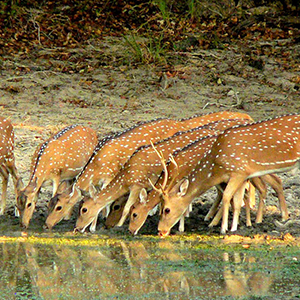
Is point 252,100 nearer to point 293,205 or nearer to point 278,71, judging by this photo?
point 278,71

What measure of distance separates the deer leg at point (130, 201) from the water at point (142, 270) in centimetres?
56

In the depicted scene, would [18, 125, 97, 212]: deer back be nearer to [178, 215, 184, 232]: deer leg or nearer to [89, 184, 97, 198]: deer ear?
[89, 184, 97, 198]: deer ear

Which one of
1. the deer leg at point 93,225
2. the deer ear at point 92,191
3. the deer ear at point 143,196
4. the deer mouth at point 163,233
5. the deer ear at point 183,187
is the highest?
the deer ear at point 183,187

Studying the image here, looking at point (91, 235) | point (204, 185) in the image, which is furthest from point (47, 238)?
point (204, 185)

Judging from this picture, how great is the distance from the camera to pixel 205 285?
6.69 m

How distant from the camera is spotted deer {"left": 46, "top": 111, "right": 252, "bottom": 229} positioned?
31.1 ft

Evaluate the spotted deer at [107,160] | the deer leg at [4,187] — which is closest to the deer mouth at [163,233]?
the spotted deer at [107,160]

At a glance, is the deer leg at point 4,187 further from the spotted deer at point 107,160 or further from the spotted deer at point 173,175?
the spotted deer at point 173,175

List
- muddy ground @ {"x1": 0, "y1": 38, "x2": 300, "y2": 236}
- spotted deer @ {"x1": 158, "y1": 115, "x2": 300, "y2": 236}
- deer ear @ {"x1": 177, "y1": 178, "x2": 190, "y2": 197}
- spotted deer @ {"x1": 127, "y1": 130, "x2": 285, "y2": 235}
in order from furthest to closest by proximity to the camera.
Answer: muddy ground @ {"x1": 0, "y1": 38, "x2": 300, "y2": 236}, spotted deer @ {"x1": 127, "y1": 130, "x2": 285, "y2": 235}, deer ear @ {"x1": 177, "y1": 178, "x2": 190, "y2": 197}, spotted deer @ {"x1": 158, "y1": 115, "x2": 300, "y2": 236}

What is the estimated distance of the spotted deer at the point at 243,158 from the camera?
28.0 feet

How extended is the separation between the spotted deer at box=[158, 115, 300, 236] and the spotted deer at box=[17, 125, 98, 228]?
1693 millimetres

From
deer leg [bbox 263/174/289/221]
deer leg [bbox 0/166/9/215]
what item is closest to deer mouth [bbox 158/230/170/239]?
deer leg [bbox 263/174/289/221]

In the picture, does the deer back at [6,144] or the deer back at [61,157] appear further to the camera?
the deer back at [6,144]

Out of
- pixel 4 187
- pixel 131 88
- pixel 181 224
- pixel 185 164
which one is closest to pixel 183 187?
pixel 185 164
